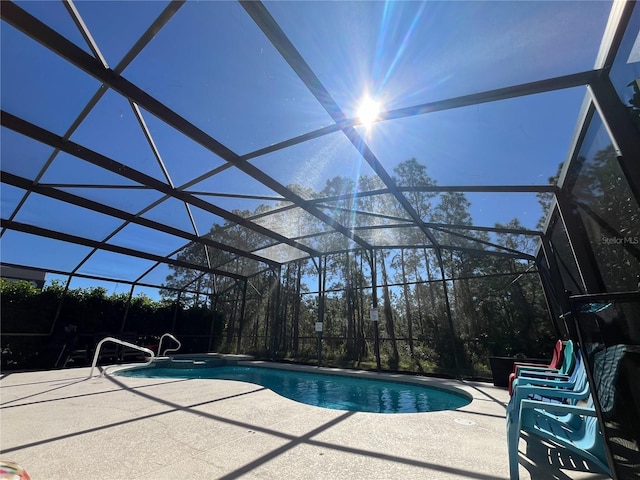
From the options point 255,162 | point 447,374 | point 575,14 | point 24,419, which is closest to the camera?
point 575,14

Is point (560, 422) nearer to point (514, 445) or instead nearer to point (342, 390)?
point (514, 445)

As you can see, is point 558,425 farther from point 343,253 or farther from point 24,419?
point 343,253

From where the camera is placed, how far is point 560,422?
2182mm

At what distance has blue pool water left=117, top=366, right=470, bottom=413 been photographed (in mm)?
5098

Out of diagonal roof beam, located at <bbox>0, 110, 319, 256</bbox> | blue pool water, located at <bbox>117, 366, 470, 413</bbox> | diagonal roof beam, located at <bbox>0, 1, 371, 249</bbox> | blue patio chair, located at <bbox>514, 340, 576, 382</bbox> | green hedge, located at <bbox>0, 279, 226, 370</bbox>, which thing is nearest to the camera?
diagonal roof beam, located at <bbox>0, 1, 371, 249</bbox>

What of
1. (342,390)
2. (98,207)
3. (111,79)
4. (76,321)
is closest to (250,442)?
(111,79)

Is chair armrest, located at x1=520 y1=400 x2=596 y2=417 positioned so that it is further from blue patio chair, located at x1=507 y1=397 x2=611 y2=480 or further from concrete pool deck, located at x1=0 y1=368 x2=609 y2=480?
concrete pool deck, located at x1=0 y1=368 x2=609 y2=480

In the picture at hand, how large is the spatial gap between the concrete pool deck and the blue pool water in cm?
141

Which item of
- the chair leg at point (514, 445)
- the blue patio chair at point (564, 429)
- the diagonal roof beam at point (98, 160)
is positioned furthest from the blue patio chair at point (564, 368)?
the diagonal roof beam at point (98, 160)

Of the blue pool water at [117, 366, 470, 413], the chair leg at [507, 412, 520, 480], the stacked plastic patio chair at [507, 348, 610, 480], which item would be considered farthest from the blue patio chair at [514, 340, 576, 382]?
the blue pool water at [117, 366, 470, 413]

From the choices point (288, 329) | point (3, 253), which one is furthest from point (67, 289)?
point (288, 329)

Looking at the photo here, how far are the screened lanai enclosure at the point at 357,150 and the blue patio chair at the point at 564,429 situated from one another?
24.5 inches

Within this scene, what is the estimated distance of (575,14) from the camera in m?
2.14

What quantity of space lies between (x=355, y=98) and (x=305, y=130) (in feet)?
2.75
